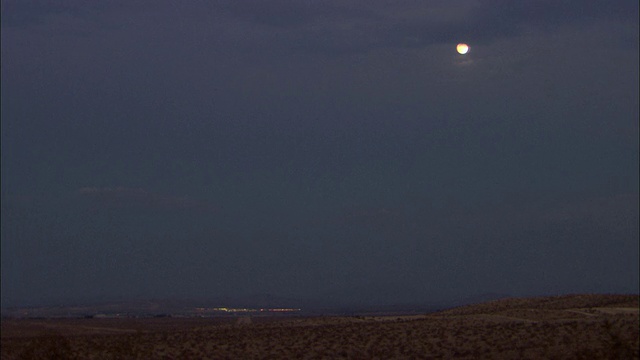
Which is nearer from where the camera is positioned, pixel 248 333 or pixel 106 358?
pixel 106 358

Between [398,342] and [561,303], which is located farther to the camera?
[561,303]

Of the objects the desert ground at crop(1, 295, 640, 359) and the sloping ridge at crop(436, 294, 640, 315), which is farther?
the sloping ridge at crop(436, 294, 640, 315)

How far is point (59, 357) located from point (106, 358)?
840 cm

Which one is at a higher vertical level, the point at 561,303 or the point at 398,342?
the point at 561,303

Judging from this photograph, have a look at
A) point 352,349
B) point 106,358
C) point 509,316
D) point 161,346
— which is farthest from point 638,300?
point 106,358

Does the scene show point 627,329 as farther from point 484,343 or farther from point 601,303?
point 601,303

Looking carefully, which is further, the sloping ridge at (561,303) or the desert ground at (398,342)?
the sloping ridge at (561,303)

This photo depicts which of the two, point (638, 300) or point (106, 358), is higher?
point (638, 300)

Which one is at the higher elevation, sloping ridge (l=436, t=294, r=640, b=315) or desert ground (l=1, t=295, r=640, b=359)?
sloping ridge (l=436, t=294, r=640, b=315)

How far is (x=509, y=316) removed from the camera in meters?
59.1

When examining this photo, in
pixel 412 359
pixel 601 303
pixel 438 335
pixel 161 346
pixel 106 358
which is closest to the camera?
pixel 412 359

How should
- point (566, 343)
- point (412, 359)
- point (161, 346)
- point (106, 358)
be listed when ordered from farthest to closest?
point (161, 346), point (106, 358), point (412, 359), point (566, 343)

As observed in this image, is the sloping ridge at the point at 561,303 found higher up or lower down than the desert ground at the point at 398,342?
higher up

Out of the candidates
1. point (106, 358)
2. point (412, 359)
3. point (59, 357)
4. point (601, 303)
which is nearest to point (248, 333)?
point (106, 358)
